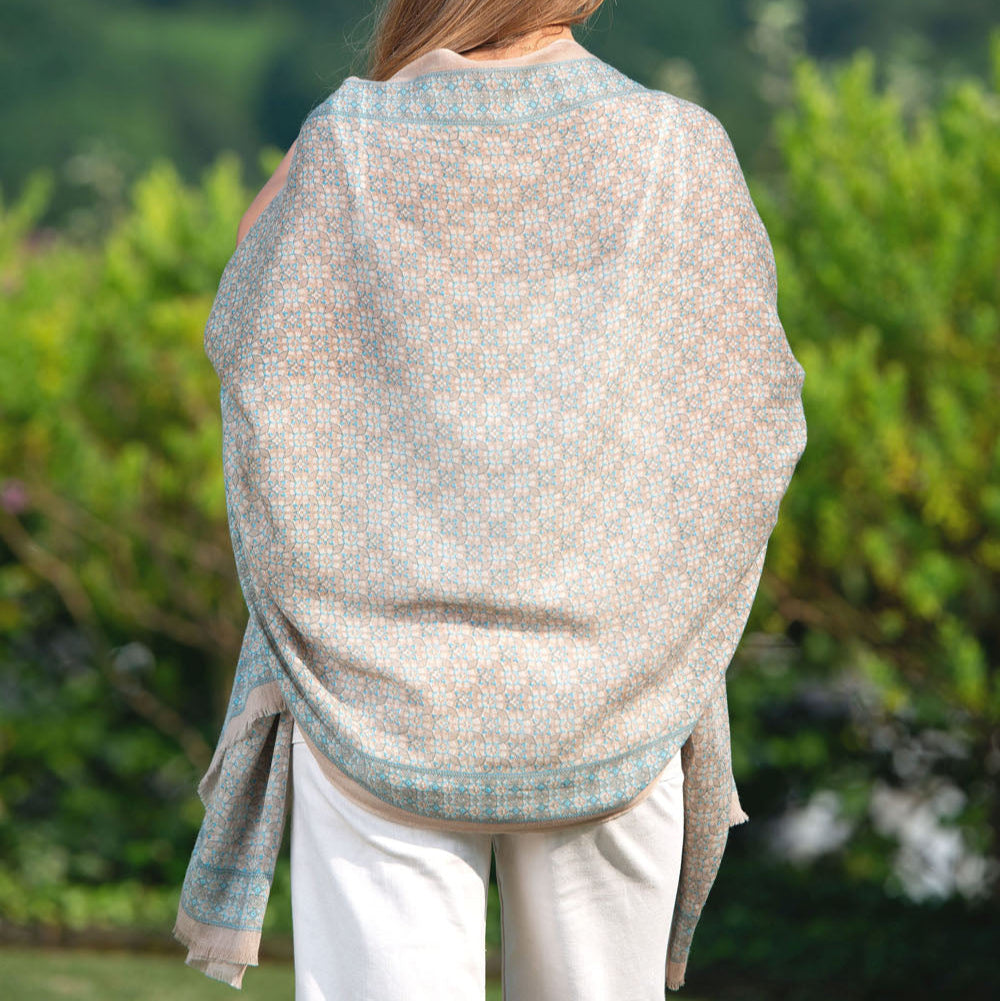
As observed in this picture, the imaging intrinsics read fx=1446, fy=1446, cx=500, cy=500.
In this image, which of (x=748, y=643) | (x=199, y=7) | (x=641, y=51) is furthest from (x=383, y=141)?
(x=199, y=7)

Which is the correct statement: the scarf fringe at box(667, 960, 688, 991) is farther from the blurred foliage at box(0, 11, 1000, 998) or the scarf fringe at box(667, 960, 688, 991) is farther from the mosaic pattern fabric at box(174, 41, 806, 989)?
the blurred foliage at box(0, 11, 1000, 998)

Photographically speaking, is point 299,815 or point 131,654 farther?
point 131,654

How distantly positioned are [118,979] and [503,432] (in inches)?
105

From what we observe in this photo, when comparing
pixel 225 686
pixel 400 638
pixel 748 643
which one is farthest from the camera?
pixel 225 686

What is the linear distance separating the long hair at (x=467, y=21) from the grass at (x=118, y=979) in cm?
243

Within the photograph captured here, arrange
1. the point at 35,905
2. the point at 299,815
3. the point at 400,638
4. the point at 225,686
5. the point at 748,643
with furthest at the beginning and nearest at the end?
the point at 225,686 < the point at 35,905 < the point at 748,643 < the point at 299,815 < the point at 400,638

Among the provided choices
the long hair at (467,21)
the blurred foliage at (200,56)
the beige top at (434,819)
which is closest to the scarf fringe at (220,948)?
the beige top at (434,819)

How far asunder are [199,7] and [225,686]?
37.9 ft

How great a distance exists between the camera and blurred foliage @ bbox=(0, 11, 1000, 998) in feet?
10.4

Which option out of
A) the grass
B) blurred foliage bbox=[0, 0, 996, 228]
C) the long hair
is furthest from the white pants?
blurred foliage bbox=[0, 0, 996, 228]

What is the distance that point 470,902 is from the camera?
1.56 metres

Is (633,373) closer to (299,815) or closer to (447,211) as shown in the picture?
(447,211)

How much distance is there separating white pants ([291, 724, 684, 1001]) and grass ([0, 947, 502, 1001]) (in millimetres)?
1924

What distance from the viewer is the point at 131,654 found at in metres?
4.41
